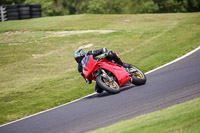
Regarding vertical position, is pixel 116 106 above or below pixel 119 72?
below

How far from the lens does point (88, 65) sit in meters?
10.1

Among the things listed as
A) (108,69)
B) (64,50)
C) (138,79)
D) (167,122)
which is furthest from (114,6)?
(167,122)

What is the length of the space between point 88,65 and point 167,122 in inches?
172

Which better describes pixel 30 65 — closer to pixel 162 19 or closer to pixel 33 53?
pixel 33 53

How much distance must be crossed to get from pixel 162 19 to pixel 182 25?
451 centimetres

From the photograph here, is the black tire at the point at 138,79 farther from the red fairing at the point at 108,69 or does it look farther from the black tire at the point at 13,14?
the black tire at the point at 13,14

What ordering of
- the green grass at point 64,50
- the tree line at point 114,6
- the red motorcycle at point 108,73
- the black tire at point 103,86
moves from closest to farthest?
the black tire at point 103,86 < the red motorcycle at point 108,73 < the green grass at point 64,50 < the tree line at point 114,6

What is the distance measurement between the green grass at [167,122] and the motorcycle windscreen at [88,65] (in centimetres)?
315

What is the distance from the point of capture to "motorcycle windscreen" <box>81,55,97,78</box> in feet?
32.8

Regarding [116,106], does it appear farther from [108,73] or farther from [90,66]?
[90,66]

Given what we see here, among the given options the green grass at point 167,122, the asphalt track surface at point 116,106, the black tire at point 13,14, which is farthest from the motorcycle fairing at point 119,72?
the black tire at point 13,14

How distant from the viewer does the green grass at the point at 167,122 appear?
5.66 m

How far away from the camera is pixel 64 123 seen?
27.6 feet

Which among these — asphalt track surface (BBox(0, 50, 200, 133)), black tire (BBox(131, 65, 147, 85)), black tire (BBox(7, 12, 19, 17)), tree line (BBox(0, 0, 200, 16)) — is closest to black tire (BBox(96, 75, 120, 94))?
asphalt track surface (BBox(0, 50, 200, 133))
